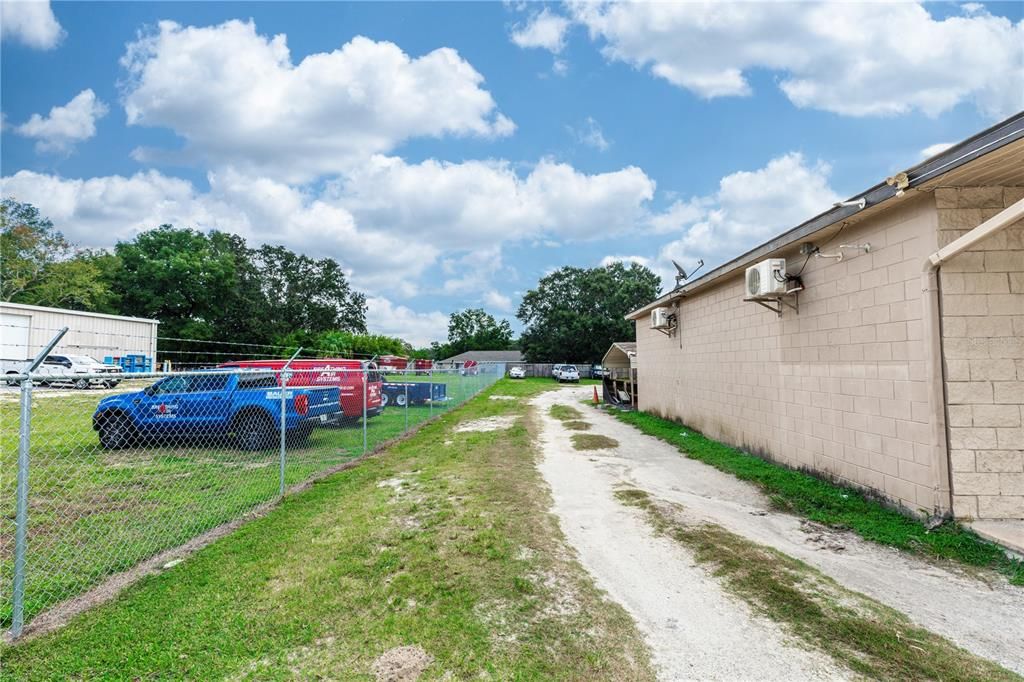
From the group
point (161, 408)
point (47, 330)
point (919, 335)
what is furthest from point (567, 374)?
point (919, 335)

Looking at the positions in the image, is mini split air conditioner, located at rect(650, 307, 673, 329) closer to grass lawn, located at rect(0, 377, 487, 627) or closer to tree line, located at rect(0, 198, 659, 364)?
grass lawn, located at rect(0, 377, 487, 627)

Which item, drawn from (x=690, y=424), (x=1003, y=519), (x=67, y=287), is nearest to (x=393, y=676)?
(x=1003, y=519)

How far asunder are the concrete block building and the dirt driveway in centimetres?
117

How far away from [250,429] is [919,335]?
868 centimetres

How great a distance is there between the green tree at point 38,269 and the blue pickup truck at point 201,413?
40020 millimetres

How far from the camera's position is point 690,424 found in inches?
443

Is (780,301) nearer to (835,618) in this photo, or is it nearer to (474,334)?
(835,618)

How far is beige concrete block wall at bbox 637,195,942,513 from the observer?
4828 mm

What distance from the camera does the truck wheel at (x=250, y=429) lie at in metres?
7.52

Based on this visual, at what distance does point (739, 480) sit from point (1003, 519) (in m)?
2.71

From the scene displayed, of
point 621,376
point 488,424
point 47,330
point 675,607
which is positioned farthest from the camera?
point 621,376

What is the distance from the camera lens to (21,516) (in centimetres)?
281

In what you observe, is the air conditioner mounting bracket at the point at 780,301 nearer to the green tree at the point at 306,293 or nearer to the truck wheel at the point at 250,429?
the truck wheel at the point at 250,429

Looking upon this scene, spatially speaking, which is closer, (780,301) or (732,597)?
(732,597)
